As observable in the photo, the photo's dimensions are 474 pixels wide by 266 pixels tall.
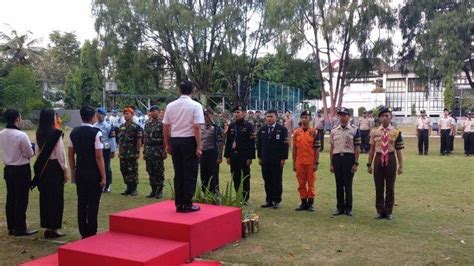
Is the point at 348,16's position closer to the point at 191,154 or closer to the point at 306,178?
the point at 306,178

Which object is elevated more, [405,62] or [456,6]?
[456,6]

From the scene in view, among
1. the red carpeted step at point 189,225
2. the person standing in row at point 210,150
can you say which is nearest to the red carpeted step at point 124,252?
the red carpeted step at point 189,225

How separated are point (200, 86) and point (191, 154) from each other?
2660 centimetres

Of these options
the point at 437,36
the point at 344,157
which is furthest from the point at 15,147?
the point at 437,36

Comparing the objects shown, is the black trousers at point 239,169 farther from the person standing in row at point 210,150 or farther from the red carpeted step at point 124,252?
the red carpeted step at point 124,252

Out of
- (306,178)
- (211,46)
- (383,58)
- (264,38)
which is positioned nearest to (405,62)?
(383,58)

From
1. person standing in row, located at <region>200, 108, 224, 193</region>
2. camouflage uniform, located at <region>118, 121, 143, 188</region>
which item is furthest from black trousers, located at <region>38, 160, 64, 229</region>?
camouflage uniform, located at <region>118, 121, 143, 188</region>

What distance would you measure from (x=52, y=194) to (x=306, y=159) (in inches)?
155

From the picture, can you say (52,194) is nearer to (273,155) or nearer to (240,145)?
(240,145)

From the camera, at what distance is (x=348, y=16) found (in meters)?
27.4

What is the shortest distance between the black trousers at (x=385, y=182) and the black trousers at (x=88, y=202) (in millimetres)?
4057

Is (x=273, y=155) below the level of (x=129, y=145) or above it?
below

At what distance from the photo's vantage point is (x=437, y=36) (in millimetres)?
28078

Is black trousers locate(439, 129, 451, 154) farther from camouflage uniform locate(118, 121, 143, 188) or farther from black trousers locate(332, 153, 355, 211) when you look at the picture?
camouflage uniform locate(118, 121, 143, 188)
